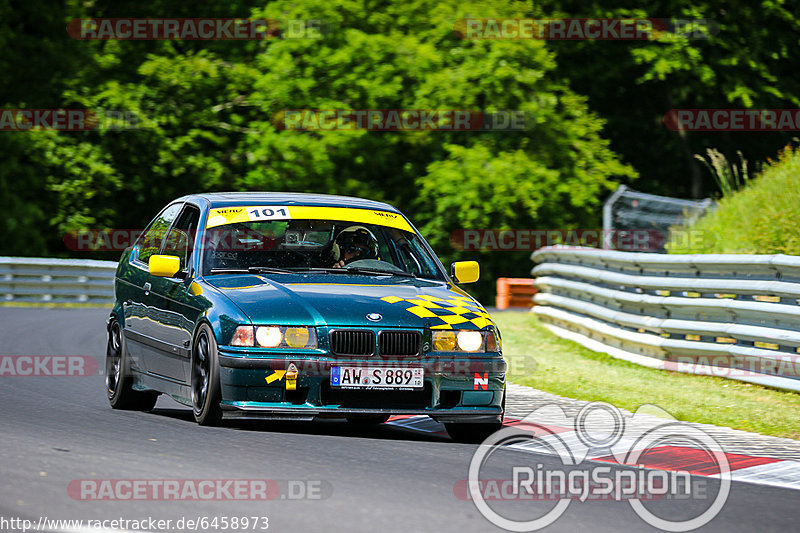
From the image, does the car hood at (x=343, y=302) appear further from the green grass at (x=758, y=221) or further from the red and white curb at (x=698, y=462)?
the green grass at (x=758, y=221)

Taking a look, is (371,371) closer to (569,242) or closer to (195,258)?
(195,258)

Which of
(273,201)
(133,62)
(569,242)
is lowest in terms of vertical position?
(569,242)

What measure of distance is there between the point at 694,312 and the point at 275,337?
6129mm

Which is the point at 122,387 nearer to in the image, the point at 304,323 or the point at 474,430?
the point at 304,323

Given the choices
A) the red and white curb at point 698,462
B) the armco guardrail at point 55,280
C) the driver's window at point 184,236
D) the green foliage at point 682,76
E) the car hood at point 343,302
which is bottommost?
the armco guardrail at point 55,280

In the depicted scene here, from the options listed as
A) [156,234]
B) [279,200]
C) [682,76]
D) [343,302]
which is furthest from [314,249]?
[682,76]

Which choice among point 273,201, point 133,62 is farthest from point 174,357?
point 133,62

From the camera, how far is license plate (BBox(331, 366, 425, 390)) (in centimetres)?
853

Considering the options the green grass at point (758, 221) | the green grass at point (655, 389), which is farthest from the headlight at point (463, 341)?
the green grass at point (758, 221)

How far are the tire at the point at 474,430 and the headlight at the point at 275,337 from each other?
1.33 metres

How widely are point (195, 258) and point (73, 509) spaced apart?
3704 millimetres

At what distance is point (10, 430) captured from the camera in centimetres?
862

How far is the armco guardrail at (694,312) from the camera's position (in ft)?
39.3

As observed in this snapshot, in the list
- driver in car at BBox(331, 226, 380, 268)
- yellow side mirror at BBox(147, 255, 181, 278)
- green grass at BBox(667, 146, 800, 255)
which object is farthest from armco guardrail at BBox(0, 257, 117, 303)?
yellow side mirror at BBox(147, 255, 181, 278)
